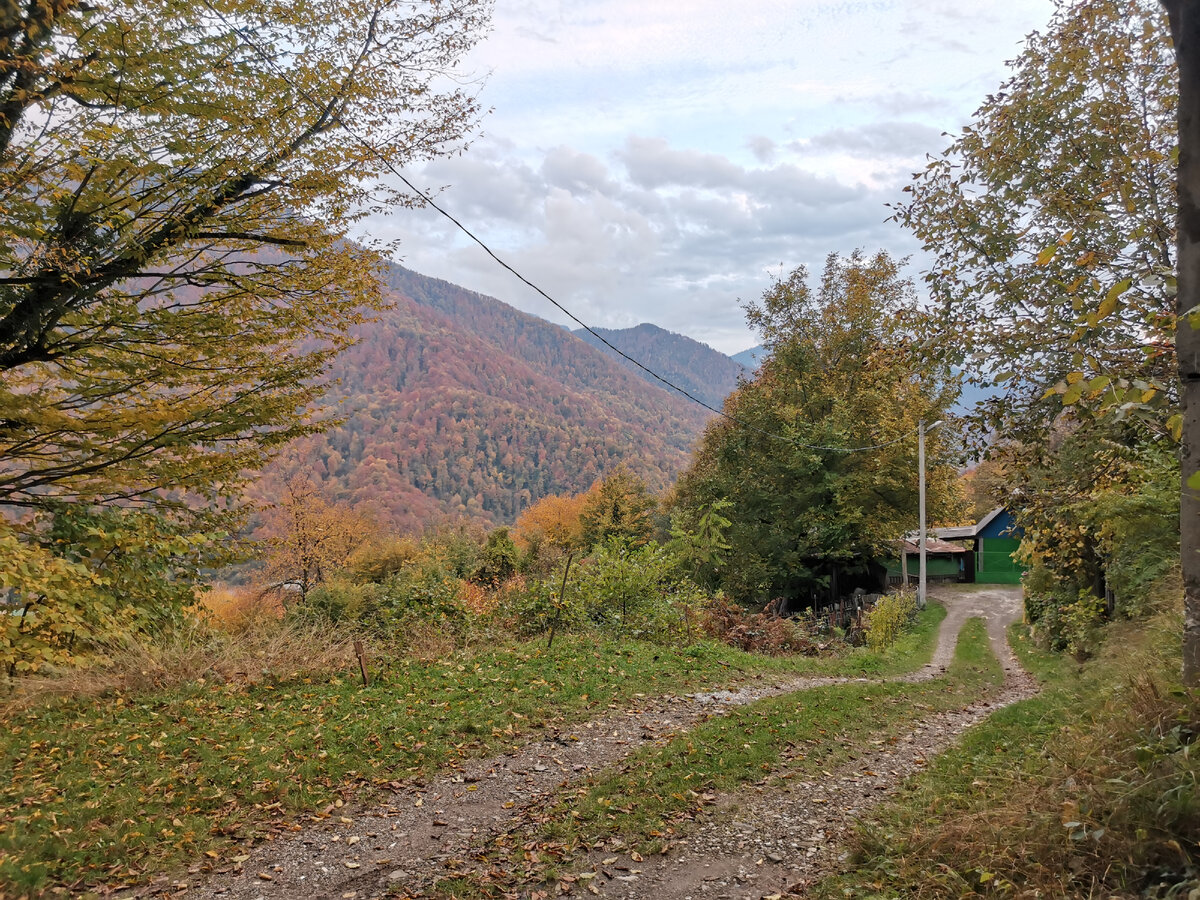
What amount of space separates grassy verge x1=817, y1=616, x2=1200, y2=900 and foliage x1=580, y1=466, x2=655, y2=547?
35010mm

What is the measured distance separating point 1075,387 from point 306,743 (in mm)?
6737

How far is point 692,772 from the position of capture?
6.04 meters

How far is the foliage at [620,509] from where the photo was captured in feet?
135

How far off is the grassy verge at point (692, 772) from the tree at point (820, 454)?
46.8 feet

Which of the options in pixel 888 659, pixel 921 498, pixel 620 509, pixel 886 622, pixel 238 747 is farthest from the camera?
pixel 620 509

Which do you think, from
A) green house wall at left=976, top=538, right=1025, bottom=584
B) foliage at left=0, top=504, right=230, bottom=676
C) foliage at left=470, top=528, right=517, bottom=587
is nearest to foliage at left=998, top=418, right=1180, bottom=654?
foliage at left=0, top=504, right=230, bottom=676

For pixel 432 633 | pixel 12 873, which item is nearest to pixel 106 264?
pixel 12 873

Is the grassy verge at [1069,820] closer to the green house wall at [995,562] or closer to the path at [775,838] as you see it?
the path at [775,838]

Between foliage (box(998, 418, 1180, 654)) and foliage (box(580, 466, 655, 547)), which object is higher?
foliage (box(998, 418, 1180, 654))

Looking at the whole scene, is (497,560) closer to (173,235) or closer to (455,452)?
(173,235)

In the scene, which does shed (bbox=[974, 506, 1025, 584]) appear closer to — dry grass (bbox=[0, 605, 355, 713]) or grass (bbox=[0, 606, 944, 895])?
grass (bbox=[0, 606, 944, 895])

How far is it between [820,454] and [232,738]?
22.8 meters

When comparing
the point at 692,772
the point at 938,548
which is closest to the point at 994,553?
the point at 938,548

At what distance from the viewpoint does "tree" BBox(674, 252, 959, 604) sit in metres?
25.2
